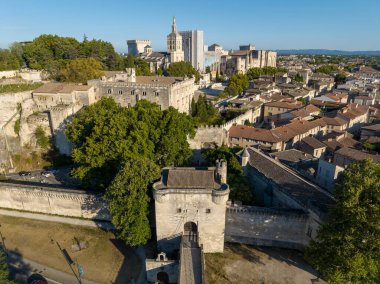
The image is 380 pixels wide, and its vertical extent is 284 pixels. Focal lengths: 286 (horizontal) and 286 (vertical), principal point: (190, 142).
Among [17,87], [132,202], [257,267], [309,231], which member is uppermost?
[17,87]

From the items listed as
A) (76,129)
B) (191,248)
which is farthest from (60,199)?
(191,248)

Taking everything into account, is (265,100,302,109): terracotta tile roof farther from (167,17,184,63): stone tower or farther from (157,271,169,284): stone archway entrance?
(167,17,184,63): stone tower

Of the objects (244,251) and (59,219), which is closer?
(244,251)

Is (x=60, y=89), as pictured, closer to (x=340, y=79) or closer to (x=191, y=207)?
(x=191, y=207)

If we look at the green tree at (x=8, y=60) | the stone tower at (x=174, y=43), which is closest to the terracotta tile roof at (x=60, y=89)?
the green tree at (x=8, y=60)

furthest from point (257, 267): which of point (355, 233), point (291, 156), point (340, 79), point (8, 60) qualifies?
point (340, 79)

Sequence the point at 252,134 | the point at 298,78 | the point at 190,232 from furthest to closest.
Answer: the point at 298,78 → the point at 252,134 → the point at 190,232

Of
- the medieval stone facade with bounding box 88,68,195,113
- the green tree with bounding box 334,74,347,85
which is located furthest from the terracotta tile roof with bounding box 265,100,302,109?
the green tree with bounding box 334,74,347,85
